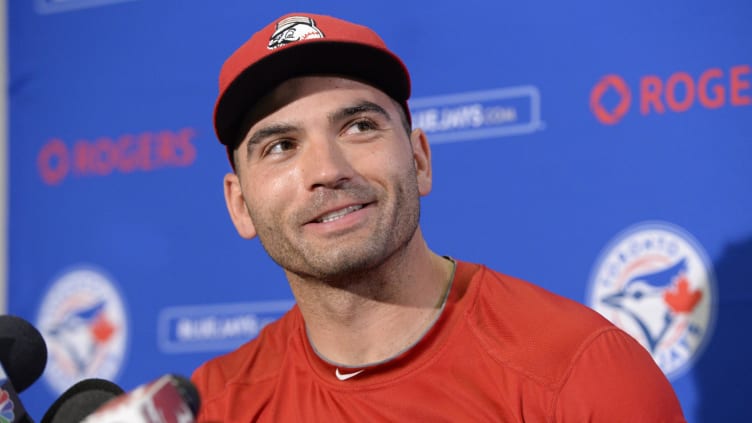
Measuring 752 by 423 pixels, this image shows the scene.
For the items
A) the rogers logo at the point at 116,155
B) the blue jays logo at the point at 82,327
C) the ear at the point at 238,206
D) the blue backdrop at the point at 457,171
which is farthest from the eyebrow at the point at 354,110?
the blue jays logo at the point at 82,327

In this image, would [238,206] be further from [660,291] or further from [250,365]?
[660,291]

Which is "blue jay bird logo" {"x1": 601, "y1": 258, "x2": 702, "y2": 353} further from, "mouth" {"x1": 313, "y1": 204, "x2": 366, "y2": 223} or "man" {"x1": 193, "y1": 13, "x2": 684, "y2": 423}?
"mouth" {"x1": 313, "y1": 204, "x2": 366, "y2": 223}

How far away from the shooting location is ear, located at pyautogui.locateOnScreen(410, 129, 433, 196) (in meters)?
1.33

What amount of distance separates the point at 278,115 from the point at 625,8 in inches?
28.5

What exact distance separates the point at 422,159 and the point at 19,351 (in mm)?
653

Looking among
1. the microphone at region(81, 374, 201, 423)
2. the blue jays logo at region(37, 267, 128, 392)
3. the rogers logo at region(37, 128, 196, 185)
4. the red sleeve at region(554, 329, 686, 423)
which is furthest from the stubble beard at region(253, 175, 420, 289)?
the blue jays logo at region(37, 267, 128, 392)

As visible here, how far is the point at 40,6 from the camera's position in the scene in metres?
2.28

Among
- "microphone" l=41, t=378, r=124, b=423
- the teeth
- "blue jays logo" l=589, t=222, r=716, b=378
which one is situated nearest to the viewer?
"microphone" l=41, t=378, r=124, b=423

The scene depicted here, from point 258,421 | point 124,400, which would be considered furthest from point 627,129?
point 124,400

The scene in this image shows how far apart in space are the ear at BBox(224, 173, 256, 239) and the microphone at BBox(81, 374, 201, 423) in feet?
2.35

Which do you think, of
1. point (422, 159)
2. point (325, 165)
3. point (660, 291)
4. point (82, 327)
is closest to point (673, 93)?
point (660, 291)

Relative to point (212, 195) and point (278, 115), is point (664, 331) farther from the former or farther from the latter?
point (212, 195)

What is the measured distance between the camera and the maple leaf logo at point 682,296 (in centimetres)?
154

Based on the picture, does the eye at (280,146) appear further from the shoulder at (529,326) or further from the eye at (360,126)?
the shoulder at (529,326)
